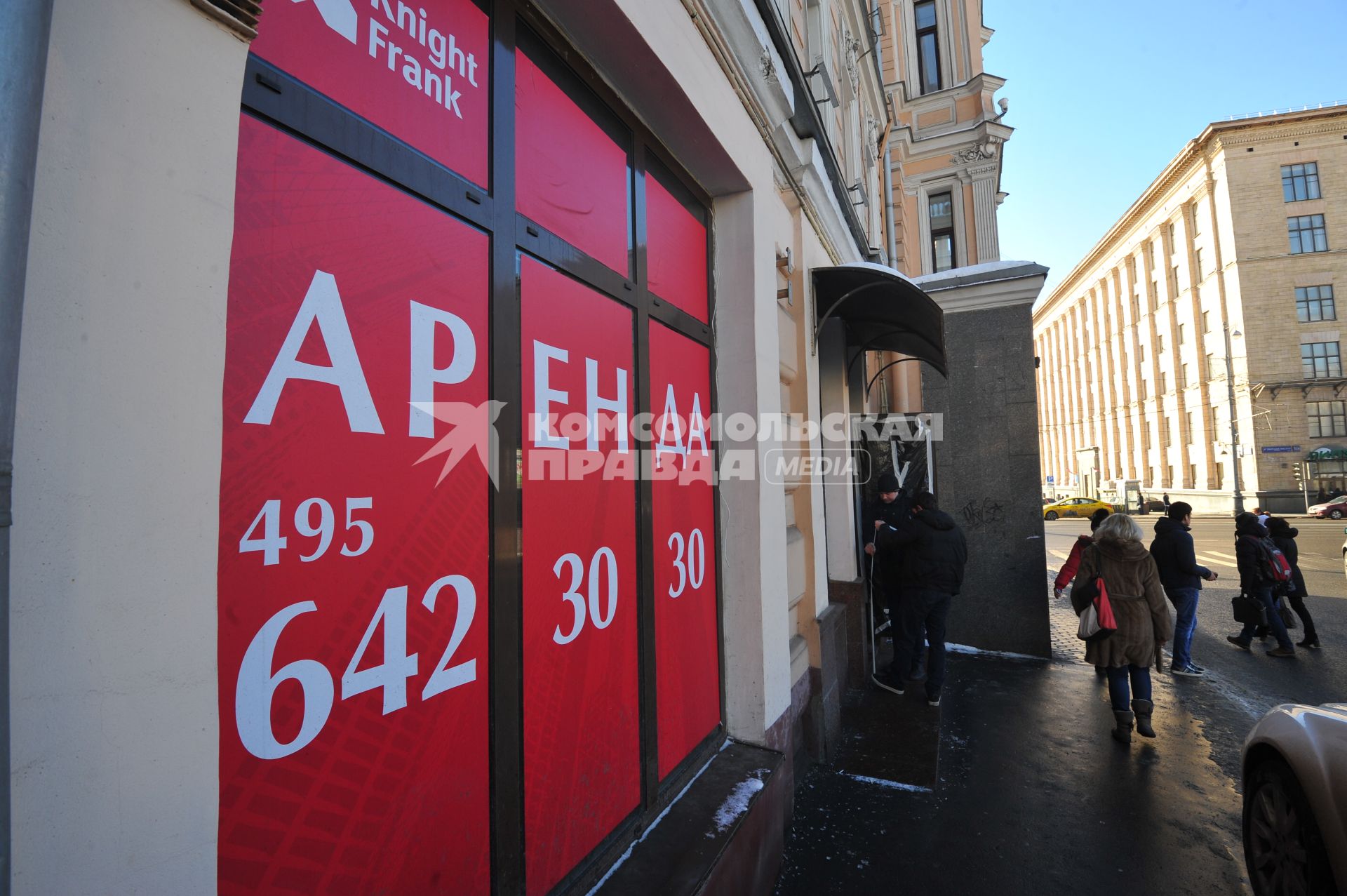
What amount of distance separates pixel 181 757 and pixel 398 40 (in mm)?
1711

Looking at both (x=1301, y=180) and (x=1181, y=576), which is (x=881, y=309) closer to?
(x=1181, y=576)

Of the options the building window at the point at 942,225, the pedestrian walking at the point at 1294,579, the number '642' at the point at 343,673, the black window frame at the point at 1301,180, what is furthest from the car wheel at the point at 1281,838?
the black window frame at the point at 1301,180

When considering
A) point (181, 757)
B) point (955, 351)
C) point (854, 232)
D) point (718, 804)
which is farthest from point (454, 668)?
point (955, 351)

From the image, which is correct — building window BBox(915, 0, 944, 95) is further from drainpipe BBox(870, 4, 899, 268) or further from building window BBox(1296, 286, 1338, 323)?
building window BBox(1296, 286, 1338, 323)

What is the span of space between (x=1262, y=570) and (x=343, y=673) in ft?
28.8

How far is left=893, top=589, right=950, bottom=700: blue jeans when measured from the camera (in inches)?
206

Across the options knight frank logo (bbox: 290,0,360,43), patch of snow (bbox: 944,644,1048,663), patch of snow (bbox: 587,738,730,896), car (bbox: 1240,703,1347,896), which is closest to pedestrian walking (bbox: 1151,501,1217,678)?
patch of snow (bbox: 944,644,1048,663)

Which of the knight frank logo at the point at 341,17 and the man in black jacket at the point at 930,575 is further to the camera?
the man in black jacket at the point at 930,575

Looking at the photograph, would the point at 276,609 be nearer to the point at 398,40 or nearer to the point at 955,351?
the point at 398,40

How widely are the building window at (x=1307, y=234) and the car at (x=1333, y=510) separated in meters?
14.5

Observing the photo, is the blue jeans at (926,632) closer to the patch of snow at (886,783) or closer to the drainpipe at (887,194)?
the patch of snow at (886,783)

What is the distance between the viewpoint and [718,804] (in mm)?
2699

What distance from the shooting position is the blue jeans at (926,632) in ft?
17.2

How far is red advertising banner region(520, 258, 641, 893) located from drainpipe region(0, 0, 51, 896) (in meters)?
A: 1.31
